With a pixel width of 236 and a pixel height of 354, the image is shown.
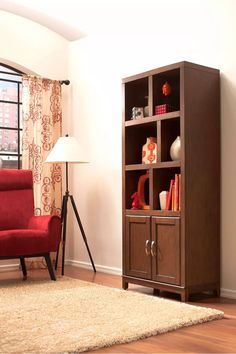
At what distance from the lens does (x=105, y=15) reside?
514cm

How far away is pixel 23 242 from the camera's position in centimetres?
436

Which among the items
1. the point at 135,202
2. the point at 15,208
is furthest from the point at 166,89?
the point at 15,208

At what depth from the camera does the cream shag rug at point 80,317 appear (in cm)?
266

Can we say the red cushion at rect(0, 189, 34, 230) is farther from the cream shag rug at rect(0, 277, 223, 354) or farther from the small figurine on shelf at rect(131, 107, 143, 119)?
the small figurine on shelf at rect(131, 107, 143, 119)

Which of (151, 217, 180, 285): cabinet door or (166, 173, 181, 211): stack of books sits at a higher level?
(166, 173, 181, 211): stack of books

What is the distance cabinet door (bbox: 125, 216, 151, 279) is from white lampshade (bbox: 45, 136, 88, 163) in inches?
39.3

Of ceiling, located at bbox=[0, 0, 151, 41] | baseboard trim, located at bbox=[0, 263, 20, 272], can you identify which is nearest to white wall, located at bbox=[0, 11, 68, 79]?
ceiling, located at bbox=[0, 0, 151, 41]

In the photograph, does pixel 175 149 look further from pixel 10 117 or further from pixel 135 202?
pixel 10 117

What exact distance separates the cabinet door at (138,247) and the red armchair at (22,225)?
28.1 inches

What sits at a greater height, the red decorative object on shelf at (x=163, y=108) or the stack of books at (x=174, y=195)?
the red decorative object on shelf at (x=163, y=108)

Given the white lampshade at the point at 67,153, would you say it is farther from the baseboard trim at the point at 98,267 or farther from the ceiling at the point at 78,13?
the ceiling at the point at 78,13

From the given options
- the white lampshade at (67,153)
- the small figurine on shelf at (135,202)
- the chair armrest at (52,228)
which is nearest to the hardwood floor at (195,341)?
the small figurine on shelf at (135,202)

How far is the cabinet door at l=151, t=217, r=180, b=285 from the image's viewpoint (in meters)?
3.83

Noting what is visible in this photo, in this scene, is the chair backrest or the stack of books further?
the chair backrest
